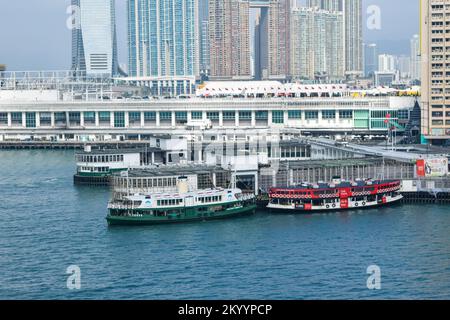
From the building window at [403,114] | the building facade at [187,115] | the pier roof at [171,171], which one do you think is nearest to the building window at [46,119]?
the building facade at [187,115]

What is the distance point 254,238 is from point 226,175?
3.94 meters

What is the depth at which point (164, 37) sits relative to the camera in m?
72.9

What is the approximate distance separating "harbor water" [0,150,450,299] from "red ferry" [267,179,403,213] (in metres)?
0.36

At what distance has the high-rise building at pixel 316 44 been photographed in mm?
67312

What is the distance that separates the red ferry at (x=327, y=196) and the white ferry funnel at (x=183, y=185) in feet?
5.64

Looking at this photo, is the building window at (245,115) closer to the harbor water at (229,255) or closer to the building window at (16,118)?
the building window at (16,118)

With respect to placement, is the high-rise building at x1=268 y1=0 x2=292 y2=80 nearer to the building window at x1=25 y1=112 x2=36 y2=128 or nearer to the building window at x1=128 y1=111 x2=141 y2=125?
the building window at x1=128 y1=111 x2=141 y2=125

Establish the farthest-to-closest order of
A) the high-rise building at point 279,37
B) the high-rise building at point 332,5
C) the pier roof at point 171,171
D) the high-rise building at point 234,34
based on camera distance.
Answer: the high-rise building at point 332,5 < the high-rise building at point 279,37 < the high-rise building at point 234,34 < the pier roof at point 171,171

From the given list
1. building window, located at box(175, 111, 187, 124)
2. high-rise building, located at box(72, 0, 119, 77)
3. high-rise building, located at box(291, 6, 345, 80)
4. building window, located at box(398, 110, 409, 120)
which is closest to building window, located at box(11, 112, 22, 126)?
building window, located at box(175, 111, 187, 124)

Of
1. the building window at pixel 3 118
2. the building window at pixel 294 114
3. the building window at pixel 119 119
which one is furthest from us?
the building window at pixel 3 118

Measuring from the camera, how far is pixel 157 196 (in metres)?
14.8
